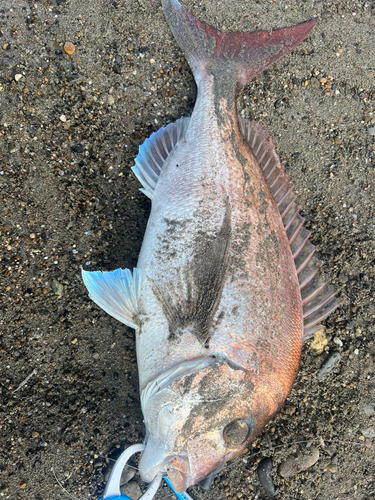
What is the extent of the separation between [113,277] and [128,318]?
0.29m

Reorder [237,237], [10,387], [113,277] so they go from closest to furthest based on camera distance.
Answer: [237,237], [113,277], [10,387]

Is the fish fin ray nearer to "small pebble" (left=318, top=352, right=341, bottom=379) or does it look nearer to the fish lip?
the fish lip

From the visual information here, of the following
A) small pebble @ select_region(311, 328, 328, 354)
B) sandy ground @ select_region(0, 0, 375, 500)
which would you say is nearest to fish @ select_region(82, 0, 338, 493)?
sandy ground @ select_region(0, 0, 375, 500)

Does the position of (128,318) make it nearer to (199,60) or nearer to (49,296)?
(49,296)

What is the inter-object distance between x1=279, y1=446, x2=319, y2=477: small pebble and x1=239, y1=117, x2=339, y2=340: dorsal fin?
1058mm

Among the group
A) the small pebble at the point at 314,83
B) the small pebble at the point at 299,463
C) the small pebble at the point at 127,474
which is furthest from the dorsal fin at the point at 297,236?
the small pebble at the point at 127,474

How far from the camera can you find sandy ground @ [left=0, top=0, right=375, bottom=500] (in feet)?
8.22

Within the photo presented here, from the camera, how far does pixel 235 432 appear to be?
1.89 metres

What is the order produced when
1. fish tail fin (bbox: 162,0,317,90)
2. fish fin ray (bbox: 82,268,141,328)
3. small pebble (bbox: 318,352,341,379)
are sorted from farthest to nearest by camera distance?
1. small pebble (bbox: 318,352,341,379)
2. fish tail fin (bbox: 162,0,317,90)
3. fish fin ray (bbox: 82,268,141,328)

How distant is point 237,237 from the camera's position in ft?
7.06

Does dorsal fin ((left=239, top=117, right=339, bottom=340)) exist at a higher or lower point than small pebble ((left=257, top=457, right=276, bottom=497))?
higher

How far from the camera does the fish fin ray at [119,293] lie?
7.45ft

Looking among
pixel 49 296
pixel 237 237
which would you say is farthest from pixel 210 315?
pixel 49 296

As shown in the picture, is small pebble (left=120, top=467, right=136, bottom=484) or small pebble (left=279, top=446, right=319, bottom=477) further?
small pebble (left=279, top=446, right=319, bottom=477)
